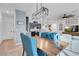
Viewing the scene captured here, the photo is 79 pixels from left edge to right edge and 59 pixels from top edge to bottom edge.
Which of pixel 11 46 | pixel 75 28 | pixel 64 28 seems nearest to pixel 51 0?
pixel 64 28

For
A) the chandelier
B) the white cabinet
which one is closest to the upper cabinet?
the white cabinet

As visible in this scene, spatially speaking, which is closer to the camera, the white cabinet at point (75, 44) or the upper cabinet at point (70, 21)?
the white cabinet at point (75, 44)

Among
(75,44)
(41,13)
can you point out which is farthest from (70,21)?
(41,13)

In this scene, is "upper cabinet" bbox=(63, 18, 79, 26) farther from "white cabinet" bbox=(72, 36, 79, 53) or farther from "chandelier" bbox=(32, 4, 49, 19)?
"chandelier" bbox=(32, 4, 49, 19)

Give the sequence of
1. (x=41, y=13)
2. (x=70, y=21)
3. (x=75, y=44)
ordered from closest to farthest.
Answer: (x=75, y=44) < (x=70, y=21) < (x=41, y=13)

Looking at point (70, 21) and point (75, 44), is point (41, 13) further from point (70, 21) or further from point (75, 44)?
point (75, 44)

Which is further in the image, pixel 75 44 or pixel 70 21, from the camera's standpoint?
pixel 70 21

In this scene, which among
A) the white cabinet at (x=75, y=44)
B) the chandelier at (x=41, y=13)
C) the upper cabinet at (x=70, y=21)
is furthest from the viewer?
the chandelier at (x=41, y=13)

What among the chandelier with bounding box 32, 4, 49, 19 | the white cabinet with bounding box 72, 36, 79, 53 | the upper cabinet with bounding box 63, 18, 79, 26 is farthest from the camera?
the chandelier with bounding box 32, 4, 49, 19

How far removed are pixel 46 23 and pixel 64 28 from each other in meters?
0.33

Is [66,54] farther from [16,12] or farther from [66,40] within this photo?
[16,12]

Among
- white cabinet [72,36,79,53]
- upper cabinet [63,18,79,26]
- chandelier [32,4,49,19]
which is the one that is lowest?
white cabinet [72,36,79,53]

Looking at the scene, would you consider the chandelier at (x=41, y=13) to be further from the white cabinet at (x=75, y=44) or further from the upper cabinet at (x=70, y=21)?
the white cabinet at (x=75, y=44)

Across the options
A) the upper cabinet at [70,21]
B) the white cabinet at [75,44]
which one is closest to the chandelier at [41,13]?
the upper cabinet at [70,21]
